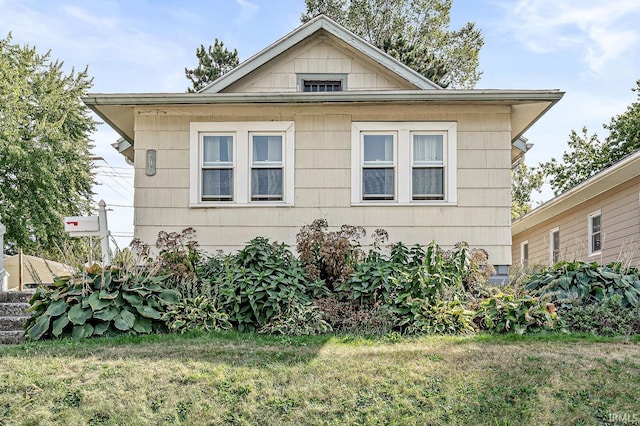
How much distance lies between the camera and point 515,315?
7.60 meters

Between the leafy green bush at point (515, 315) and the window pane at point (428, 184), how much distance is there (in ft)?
8.21

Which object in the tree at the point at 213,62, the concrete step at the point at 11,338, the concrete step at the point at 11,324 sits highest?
the tree at the point at 213,62

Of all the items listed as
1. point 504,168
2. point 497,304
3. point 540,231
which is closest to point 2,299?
point 497,304

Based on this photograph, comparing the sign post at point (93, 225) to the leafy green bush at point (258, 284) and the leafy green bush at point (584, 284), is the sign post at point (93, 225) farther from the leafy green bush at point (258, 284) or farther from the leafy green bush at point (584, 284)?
the leafy green bush at point (584, 284)

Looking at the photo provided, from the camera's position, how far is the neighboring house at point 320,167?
32.2 feet

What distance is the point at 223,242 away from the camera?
9859 millimetres

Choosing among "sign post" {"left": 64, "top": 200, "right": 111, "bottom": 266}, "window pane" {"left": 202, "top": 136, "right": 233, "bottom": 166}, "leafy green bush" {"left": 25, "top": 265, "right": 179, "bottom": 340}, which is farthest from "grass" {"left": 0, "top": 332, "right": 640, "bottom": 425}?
"window pane" {"left": 202, "top": 136, "right": 233, "bottom": 166}

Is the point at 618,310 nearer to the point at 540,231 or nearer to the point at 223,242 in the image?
the point at 223,242

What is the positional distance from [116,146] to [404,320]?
7.88 metres

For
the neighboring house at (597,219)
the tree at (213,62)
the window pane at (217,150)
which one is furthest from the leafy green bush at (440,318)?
the tree at (213,62)

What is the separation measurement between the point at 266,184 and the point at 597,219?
26.7ft

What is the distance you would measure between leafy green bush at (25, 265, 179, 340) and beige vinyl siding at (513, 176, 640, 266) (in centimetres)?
658

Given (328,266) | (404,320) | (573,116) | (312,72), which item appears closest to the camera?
(404,320)

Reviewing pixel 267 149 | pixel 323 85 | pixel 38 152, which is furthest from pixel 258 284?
pixel 38 152
